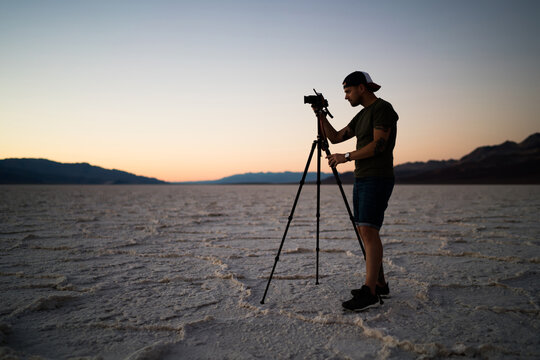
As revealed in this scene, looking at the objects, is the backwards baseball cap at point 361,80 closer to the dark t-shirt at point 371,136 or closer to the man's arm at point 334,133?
the dark t-shirt at point 371,136

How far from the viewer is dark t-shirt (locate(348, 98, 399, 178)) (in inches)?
74.0

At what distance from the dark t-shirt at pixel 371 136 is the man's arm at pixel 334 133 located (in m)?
0.20

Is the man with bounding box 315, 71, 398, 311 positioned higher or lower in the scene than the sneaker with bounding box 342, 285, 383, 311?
higher

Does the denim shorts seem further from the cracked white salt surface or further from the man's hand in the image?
the cracked white salt surface

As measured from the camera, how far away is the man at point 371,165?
73.9 inches

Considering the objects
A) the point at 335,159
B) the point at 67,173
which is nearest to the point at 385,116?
the point at 335,159

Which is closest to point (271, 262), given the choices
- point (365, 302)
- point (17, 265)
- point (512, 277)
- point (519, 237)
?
point (365, 302)

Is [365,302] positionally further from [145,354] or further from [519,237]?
[519,237]

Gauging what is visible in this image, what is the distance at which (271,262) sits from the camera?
3.23 meters

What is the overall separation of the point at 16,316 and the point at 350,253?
301 centimetres

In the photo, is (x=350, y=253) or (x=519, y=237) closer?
(x=350, y=253)

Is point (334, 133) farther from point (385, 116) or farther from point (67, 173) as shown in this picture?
point (67, 173)

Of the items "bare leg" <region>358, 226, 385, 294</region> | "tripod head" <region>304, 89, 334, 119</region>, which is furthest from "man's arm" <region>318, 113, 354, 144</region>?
"bare leg" <region>358, 226, 385, 294</region>

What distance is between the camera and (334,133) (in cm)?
227
